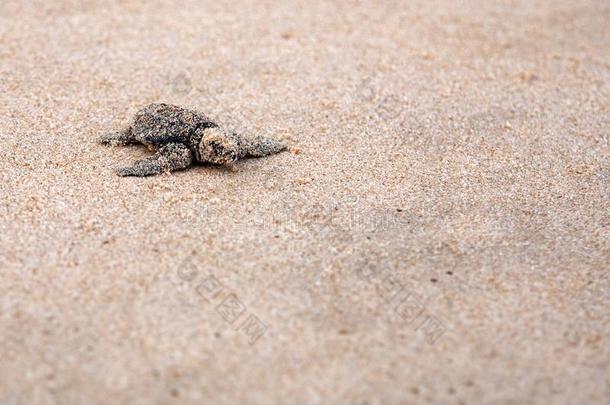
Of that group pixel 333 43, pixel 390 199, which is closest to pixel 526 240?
pixel 390 199

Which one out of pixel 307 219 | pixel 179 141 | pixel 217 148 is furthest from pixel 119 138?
pixel 307 219

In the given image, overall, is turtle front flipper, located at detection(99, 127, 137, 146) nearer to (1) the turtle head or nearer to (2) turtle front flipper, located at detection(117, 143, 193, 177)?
(2) turtle front flipper, located at detection(117, 143, 193, 177)

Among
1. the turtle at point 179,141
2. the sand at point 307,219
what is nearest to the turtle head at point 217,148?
the turtle at point 179,141

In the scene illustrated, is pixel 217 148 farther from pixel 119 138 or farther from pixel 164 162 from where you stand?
pixel 119 138

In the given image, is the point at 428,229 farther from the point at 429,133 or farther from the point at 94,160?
the point at 94,160

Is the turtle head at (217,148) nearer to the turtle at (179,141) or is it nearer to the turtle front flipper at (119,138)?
the turtle at (179,141)

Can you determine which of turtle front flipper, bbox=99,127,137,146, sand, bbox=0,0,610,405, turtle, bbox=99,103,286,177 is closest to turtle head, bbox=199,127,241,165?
turtle, bbox=99,103,286,177
